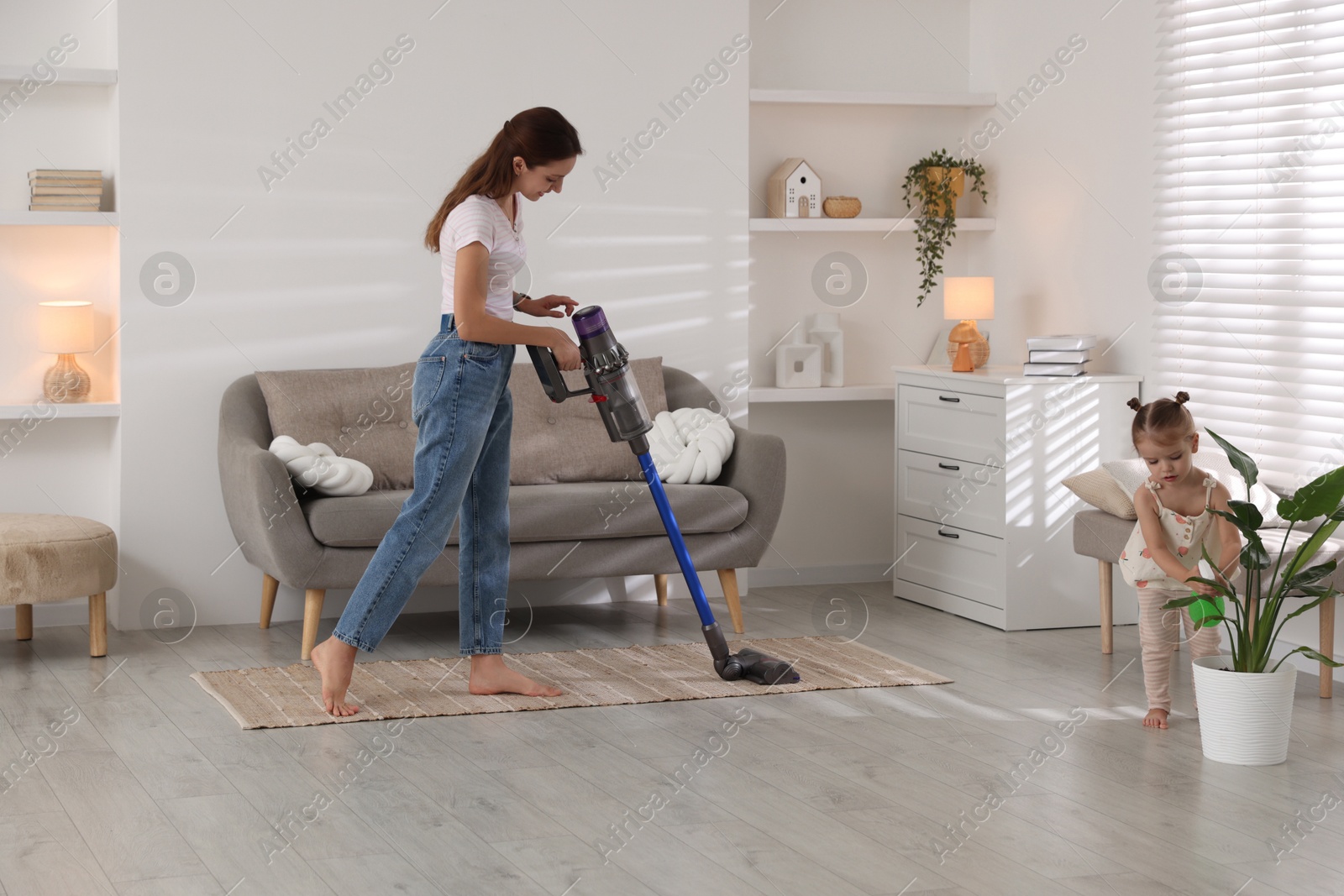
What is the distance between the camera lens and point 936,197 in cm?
539

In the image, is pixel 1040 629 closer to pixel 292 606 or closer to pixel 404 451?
pixel 404 451

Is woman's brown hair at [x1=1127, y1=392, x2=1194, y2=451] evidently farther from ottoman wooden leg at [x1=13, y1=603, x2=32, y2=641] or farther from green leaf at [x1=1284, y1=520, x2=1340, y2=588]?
ottoman wooden leg at [x1=13, y1=603, x2=32, y2=641]

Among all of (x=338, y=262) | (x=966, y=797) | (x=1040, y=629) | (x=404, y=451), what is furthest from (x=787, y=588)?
(x=966, y=797)

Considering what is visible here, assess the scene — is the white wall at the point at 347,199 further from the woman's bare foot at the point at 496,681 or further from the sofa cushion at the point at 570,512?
the woman's bare foot at the point at 496,681

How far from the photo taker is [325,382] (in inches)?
179

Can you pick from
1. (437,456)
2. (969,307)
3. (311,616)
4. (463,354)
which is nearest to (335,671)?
(437,456)

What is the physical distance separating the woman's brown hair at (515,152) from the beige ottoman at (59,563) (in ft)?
4.82

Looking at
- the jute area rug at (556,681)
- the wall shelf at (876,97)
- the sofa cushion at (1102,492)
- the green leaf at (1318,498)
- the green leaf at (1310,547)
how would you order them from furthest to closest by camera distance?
the wall shelf at (876,97), the sofa cushion at (1102,492), the jute area rug at (556,681), the green leaf at (1310,547), the green leaf at (1318,498)

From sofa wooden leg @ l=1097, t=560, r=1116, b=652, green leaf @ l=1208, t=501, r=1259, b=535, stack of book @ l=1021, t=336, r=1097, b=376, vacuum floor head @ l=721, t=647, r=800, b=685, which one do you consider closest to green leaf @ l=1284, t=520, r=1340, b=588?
green leaf @ l=1208, t=501, r=1259, b=535

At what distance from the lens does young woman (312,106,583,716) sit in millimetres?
3252

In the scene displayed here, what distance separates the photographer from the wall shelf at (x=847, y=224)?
5184 millimetres

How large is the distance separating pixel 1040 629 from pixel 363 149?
2.58 meters

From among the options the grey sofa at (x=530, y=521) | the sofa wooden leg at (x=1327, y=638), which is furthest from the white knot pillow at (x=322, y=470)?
the sofa wooden leg at (x=1327, y=638)

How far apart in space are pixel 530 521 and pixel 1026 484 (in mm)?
1502
